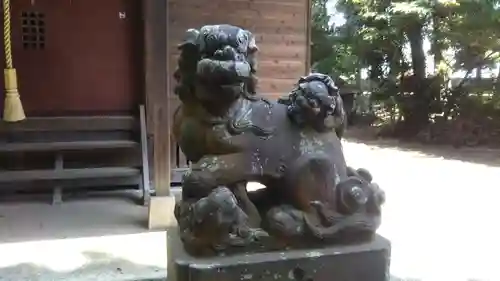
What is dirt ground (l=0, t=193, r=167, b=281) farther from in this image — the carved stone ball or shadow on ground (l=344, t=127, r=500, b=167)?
shadow on ground (l=344, t=127, r=500, b=167)

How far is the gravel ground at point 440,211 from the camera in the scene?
9.55 feet

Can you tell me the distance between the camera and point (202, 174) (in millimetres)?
1405

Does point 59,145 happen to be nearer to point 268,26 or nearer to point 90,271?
point 90,271

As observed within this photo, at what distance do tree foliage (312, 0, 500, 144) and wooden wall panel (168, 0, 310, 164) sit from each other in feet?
12.7

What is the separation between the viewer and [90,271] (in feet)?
9.09

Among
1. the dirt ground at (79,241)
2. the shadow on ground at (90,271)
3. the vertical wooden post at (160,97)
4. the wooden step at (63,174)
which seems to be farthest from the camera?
the wooden step at (63,174)

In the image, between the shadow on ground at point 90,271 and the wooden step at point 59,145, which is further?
the wooden step at point 59,145

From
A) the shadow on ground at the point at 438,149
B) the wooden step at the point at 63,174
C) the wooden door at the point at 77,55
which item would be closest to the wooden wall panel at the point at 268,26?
the wooden door at the point at 77,55

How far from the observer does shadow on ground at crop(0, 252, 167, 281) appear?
105 inches

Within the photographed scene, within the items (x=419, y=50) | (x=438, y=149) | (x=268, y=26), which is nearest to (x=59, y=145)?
(x=268, y=26)

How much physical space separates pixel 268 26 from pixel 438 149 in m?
4.61

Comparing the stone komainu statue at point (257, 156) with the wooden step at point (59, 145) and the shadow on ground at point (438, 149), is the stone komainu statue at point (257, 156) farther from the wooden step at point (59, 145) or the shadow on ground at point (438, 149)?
the shadow on ground at point (438, 149)

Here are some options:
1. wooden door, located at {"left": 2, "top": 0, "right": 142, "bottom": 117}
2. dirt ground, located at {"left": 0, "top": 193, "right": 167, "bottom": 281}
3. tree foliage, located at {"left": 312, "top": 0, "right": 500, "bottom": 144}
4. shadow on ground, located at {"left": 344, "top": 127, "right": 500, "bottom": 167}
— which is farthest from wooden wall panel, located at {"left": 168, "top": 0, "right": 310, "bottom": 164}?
tree foliage, located at {"left": 312, "top": 0, "right": 500, "bottom": 144}

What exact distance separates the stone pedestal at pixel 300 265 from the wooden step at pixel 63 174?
3033 mm
